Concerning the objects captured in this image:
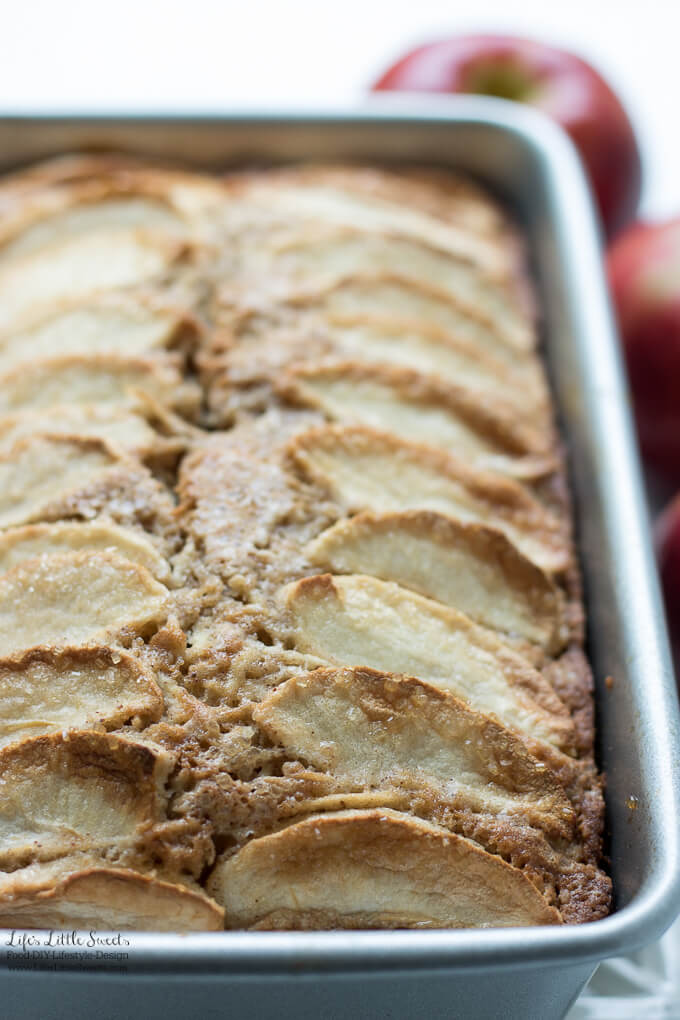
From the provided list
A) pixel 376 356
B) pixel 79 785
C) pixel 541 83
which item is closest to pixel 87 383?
pixel 376 356

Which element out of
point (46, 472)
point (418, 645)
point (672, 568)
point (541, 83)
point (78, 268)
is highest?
point (541, 83)

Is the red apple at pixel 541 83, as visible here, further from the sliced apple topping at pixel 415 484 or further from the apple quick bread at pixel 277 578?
the sliced apple topping at pixel 415 484

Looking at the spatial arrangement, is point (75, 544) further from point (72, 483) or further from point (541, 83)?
point (541, 83)

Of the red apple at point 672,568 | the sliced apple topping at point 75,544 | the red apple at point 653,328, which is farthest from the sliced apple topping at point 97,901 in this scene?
the red apple at point 653,328

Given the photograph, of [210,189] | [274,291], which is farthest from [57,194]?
[274,291]

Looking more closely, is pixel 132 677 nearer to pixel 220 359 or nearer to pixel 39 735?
pixel 39 735

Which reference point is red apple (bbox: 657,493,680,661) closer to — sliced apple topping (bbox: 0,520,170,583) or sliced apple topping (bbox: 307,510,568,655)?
sliced apple topping (bbox: 307,510,568,655)
